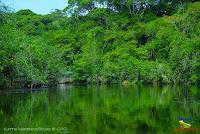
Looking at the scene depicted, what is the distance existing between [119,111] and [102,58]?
29.4m

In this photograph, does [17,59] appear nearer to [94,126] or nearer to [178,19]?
[178,19]

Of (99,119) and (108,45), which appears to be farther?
(108,45)

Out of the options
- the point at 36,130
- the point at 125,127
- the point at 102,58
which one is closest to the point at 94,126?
the point at 125,127

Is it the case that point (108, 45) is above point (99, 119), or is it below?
above

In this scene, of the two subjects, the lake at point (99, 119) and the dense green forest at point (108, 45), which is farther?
the dense green forest at point (108, 45)

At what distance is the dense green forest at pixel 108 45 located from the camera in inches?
1427

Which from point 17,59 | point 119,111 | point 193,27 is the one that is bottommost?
point 119,111

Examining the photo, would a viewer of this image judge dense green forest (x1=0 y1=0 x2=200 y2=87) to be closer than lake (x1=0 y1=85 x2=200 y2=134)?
No

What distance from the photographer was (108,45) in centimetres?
5050

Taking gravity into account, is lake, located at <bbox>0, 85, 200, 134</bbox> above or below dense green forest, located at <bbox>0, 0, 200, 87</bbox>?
below

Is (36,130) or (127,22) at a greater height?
(127,22)

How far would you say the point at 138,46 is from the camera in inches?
1937

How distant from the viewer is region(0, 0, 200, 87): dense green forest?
119 feet

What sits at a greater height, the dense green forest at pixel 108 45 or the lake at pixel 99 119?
the dense green forest at pixel 108 45
